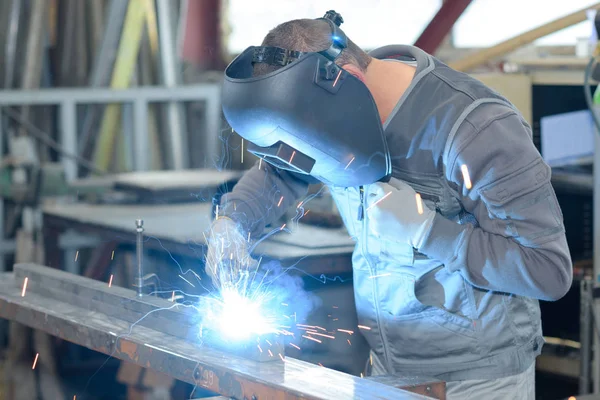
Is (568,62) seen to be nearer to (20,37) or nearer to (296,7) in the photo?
(296,7)

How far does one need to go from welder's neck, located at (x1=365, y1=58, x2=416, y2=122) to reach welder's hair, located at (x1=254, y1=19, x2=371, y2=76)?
0.07m

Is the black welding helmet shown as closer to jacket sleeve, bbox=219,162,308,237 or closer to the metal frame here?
jacket sleeve, bbox=219,162,308,237

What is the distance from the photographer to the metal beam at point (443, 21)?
3.04 m

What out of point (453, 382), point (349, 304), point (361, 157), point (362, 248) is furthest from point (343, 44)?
point (349, 304)

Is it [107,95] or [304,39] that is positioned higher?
[107,95]

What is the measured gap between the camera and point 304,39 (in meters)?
1.74

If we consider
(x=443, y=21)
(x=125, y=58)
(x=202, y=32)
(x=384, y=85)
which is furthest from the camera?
(x=202, y=32)

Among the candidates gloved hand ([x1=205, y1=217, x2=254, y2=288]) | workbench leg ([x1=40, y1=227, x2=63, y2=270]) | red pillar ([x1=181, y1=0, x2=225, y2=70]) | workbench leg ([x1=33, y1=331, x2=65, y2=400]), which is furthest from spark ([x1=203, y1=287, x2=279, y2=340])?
red pillar ([x1=181, y1=0, x2=225, y2=70])

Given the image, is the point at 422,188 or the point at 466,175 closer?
the point at 466,175

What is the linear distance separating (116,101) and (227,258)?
308 cm

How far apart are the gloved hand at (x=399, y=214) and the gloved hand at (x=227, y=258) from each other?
0.36m

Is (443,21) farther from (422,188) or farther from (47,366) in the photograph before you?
(47,366)

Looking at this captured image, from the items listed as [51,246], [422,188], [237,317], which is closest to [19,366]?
[51,246]

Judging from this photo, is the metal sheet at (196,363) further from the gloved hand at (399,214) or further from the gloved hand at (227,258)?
the gloved hand at (399,214)
